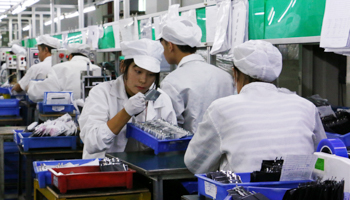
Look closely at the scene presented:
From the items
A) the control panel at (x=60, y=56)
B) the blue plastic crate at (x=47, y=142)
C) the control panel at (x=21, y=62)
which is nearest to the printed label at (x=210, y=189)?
the blue plastic crate at (x=47, y=142)

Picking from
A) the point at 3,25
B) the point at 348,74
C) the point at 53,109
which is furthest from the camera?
the point at 3,25

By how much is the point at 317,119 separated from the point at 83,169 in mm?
1081

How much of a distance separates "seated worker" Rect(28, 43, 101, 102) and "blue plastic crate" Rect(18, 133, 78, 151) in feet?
5.38

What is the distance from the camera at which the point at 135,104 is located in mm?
2389

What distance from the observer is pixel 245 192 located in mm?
1312

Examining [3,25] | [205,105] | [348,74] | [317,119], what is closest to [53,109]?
[205,105]

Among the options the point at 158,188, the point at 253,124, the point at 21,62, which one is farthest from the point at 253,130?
the point at 21,62

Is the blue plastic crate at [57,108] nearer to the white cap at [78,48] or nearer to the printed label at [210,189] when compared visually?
the white cap at [78,48]

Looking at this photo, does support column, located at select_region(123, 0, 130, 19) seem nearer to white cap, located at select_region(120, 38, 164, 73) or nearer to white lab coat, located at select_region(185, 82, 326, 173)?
white cap, located at select_region(120, 38, 164, 73)

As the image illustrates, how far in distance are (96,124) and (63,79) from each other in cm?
290

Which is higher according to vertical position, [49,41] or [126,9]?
[126,9]

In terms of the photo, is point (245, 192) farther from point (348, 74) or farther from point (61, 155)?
point (61, 155)

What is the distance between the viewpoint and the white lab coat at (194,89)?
303 centimetres

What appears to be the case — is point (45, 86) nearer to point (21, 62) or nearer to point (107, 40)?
point (107, 40)
